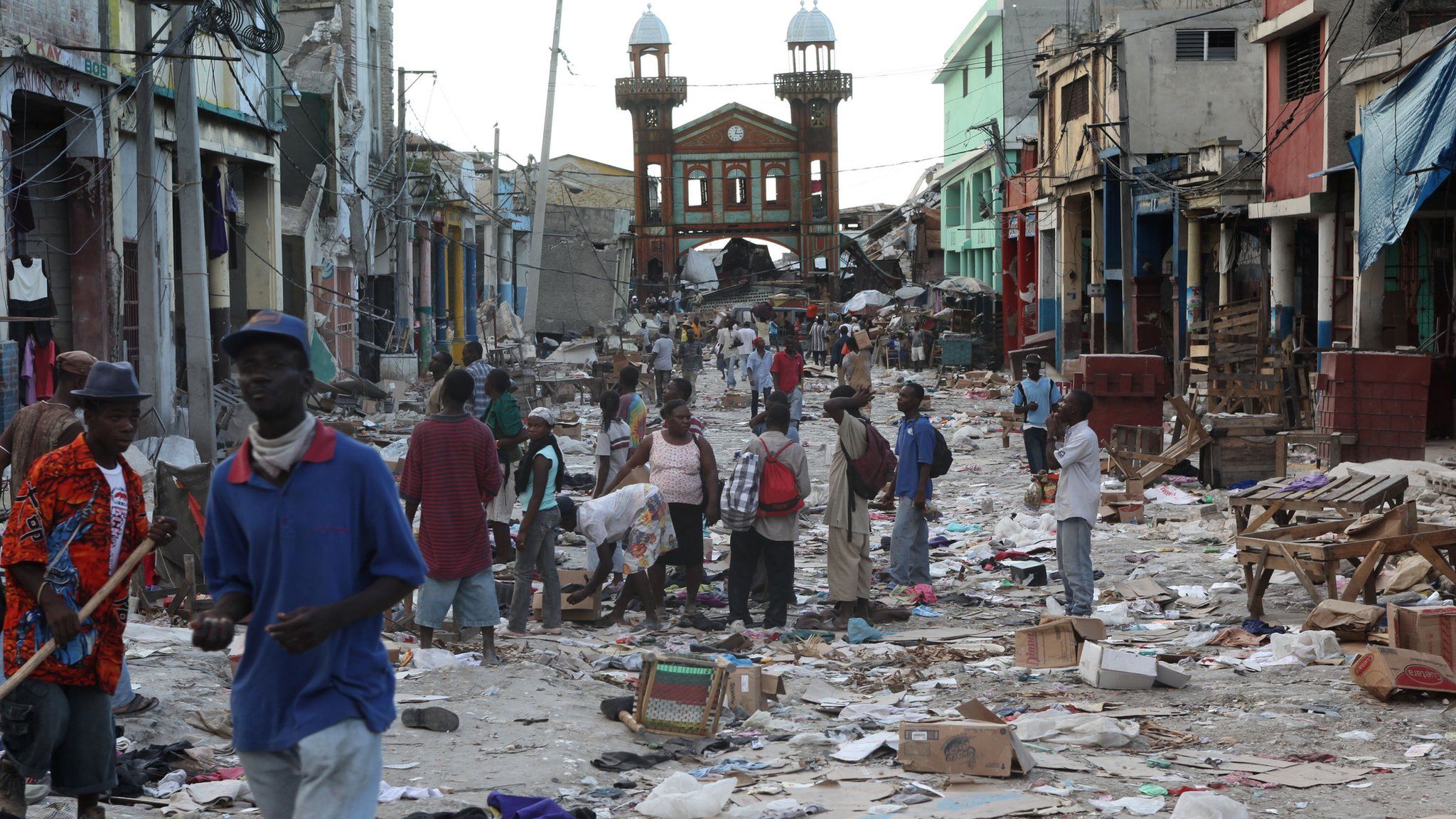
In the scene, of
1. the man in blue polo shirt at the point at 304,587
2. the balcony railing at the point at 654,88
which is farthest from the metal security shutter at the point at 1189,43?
the balcony railing at the point at 654,88

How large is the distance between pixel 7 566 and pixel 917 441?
6.96 metres

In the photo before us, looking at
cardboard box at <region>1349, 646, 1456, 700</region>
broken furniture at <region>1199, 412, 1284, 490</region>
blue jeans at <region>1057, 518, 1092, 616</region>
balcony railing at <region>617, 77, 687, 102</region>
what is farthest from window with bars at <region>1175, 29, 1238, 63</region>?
balcony railing at <region>617, 77, 687, 102</region>

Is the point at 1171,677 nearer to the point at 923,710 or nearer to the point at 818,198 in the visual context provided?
the point at 923,710

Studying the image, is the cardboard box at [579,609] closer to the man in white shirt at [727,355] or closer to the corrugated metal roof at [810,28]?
the man in white shirt at [727,355]

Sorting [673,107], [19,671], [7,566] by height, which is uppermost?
[673,107]

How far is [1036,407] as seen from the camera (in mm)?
15539

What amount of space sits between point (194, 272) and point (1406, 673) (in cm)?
1028

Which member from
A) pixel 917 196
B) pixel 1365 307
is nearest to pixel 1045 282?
pixel 1365 307

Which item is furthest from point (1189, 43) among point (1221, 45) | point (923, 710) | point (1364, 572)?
point (923, 710)

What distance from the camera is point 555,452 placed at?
896 cm

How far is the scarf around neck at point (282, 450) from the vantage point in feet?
10.8

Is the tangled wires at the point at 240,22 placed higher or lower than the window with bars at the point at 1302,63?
lower

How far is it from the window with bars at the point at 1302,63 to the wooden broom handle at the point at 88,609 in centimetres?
1823

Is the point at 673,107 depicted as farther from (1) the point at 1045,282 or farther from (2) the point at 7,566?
(2) the point at 7,566
